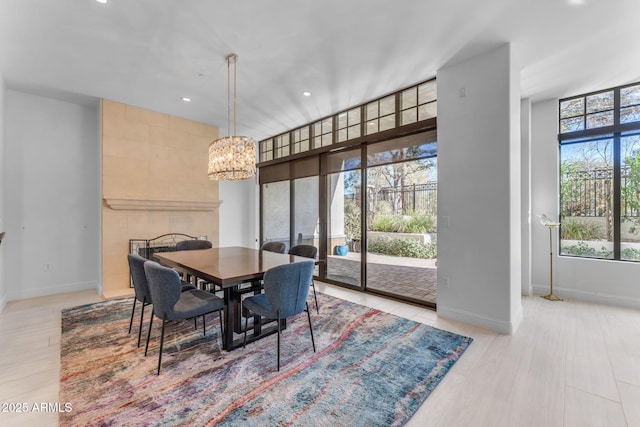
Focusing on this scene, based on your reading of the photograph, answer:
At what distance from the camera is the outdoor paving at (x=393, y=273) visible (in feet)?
13.5

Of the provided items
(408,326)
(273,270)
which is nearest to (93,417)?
(273,270)

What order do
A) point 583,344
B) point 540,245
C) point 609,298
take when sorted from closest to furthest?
point 583,344 < point 609,298 < point 540,245

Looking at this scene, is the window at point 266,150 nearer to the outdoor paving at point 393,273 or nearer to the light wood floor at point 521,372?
the outdoor paving at point 393,273

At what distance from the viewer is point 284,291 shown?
224 cm

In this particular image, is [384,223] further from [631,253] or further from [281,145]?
[631,253]

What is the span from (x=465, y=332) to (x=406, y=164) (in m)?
2.18

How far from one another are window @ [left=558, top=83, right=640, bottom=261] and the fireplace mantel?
574 cm

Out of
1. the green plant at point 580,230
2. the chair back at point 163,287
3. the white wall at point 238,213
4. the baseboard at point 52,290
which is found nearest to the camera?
the chair back at point 163,287

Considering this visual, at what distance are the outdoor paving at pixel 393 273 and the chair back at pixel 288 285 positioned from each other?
2101 mm

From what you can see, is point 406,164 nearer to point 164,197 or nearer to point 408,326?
point 408,326

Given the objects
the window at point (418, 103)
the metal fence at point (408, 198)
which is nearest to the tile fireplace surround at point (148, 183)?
the metal fence at point (408, 198)

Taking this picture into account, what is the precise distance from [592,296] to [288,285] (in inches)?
166

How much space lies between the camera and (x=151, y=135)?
4715 mm

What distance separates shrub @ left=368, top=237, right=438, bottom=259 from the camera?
4117 millimetres
